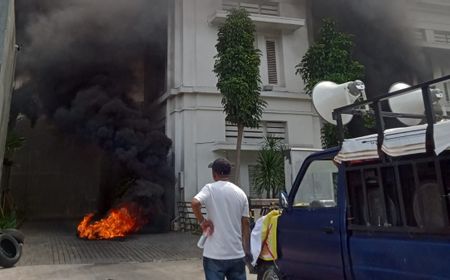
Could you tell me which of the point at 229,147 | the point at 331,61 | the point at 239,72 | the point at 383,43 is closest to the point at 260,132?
the point at 229,147

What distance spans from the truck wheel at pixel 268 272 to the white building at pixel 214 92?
8361mm

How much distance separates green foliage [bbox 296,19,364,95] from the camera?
458 inches

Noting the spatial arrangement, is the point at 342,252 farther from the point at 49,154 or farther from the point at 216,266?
the point at 49,154

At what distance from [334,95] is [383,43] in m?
11.0

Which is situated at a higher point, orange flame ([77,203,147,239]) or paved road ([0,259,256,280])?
orange flame ([77,203,147,239])

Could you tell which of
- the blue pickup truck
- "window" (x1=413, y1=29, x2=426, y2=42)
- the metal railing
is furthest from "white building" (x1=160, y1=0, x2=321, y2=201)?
the blue pickup truck

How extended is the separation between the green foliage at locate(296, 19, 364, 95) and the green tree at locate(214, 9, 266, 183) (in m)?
1.93

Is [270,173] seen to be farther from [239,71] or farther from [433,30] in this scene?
[433,30]

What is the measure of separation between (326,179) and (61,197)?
56.6 feet

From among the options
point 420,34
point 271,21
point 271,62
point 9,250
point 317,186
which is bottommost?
point 9,250

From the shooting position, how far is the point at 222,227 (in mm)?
2977

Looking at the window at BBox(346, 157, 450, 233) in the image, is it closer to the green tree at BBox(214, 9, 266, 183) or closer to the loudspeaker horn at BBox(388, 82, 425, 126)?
the loudspeaker horn at BBox(388, 82, 425, 126)

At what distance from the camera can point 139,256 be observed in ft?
26.3

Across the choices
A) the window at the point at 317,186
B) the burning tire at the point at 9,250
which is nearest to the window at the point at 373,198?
the window at the point at 317,186
